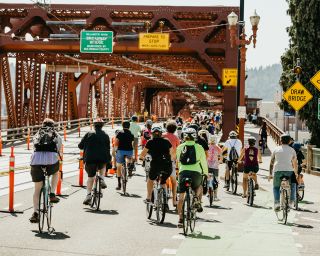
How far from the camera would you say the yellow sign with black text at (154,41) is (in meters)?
31.5

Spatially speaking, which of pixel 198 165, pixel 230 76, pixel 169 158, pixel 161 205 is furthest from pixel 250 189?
pixel 230 76

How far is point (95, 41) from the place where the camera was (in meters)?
32.6

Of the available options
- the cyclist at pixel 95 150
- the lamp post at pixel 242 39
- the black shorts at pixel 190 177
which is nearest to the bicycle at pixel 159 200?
the black shorts at pixel 190 177

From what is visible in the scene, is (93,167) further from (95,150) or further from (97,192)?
(97,192)

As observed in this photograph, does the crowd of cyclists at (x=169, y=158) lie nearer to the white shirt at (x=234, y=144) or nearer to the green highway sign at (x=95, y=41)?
the white shirt at (x=234, y=144)

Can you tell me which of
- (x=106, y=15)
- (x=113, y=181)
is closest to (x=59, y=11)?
(x=106, y=15)

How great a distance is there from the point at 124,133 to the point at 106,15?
18075mm

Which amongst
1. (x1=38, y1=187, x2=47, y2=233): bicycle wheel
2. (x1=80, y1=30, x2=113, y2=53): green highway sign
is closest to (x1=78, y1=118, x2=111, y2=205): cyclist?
(x1=38, y1=187, x2=47, y2=233): bicycle wheel

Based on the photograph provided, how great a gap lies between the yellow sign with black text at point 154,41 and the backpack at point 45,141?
2124cm

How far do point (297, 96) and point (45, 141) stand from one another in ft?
37.5

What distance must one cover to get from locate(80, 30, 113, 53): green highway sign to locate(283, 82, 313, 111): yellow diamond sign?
1447cm

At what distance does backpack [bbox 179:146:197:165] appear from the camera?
10.5 meters

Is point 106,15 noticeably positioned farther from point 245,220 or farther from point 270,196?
point 245,220

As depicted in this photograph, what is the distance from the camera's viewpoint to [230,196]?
1642 centimetres
